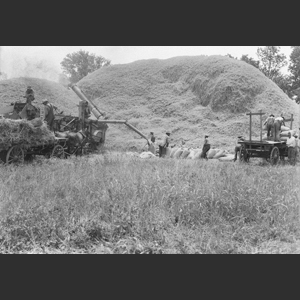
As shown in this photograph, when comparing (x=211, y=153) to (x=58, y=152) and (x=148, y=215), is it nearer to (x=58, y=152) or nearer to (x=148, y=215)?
(x=58, y=152)

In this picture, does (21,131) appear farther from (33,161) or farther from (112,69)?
(112,69)

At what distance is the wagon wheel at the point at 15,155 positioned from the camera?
10.2 meters

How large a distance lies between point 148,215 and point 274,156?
28.8ft

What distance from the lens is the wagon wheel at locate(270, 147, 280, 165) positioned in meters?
12.3

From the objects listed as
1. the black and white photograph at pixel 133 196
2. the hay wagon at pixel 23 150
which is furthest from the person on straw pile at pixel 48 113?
the hay wagon at pixel 23 150

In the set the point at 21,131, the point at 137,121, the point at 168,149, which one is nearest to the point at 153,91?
the point at 137,121

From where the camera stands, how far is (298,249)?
4.21 metres

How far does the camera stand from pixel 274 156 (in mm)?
12383

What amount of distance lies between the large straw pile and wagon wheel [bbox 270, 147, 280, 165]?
8153 millimetres

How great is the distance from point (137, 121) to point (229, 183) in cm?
1859

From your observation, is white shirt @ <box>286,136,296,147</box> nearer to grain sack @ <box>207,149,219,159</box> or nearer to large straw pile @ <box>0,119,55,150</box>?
grain sack @ <box>207,149,219,159</box>

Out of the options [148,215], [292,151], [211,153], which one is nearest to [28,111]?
[211,153]

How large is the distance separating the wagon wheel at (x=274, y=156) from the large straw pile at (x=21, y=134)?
26.7 ft

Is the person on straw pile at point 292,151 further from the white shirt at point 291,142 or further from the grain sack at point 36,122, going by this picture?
the grain sack at point 36,122
